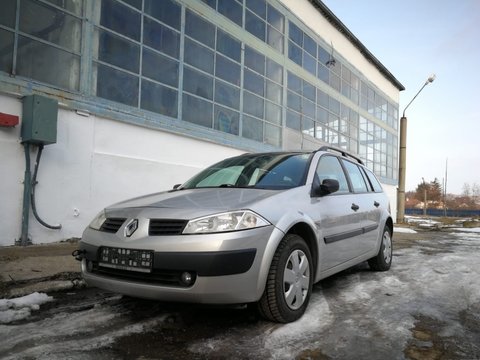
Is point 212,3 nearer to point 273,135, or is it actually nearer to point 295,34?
point 273,135

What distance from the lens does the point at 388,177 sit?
2425 centimetres

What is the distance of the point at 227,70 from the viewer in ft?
38.1

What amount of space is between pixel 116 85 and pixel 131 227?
20.1 feet

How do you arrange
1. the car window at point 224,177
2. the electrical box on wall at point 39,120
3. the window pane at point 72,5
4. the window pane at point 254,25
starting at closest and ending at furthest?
1. the car window at point 224,177
2. the electrical box on wall at point 39,120
3. the window pane at point 72,5
4. the window pane at point 254,25

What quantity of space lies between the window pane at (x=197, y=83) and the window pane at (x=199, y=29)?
3.24ft

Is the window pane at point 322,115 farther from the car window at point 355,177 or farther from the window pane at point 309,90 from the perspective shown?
the car window at point 355,177

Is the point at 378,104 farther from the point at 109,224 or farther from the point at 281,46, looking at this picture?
the point at 109,224

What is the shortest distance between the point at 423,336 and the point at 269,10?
13.2 meters

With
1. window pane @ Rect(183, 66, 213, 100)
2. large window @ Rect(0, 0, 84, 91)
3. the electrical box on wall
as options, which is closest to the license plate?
the electrical box on wall

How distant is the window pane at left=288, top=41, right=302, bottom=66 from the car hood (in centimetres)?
1266

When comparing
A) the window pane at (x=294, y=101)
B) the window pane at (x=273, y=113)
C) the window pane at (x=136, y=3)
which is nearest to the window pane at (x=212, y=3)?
the window pane at (x=136, y=3)

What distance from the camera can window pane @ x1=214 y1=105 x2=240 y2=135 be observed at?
11102 mm

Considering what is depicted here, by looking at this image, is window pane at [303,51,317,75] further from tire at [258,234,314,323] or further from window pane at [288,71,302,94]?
tire at [258,234,314,323]

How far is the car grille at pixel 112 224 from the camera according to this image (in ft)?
9.94
